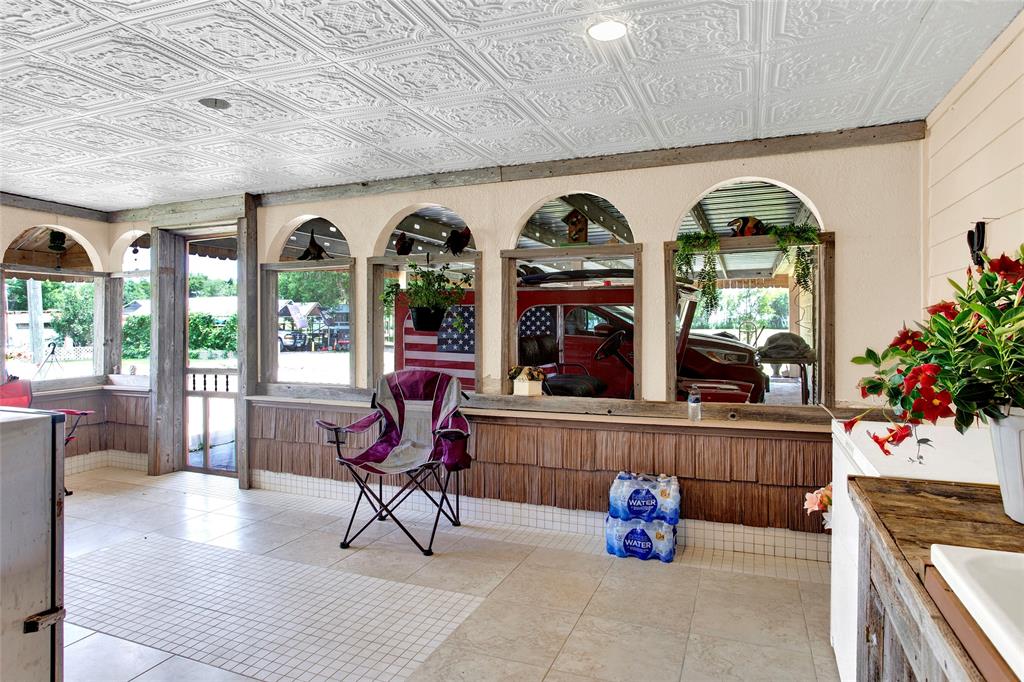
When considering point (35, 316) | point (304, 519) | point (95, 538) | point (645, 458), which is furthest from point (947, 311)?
point (35, 316)

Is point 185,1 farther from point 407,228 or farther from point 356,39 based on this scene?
point 407,228

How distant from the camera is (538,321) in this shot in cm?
485

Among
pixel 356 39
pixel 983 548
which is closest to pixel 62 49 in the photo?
pixel 356 39

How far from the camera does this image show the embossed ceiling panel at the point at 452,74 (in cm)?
223

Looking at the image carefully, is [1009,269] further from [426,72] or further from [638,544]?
[638,544]

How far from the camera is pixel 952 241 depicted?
9.82 feet

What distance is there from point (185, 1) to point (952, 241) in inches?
143

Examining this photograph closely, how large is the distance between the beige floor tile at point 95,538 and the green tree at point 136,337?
7.73 ft

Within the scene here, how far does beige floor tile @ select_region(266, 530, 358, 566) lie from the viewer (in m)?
3.61

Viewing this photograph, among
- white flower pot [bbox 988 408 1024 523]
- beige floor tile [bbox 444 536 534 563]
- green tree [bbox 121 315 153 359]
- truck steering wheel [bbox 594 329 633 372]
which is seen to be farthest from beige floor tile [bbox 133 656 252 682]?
green tree [bbox 121 315 153 359]

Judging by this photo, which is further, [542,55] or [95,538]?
[95,538]

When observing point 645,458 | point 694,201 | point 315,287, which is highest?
point 694,201

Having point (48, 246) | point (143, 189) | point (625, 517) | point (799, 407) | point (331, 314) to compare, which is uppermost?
point (143, 189)

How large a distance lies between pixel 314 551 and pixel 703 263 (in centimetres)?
316
